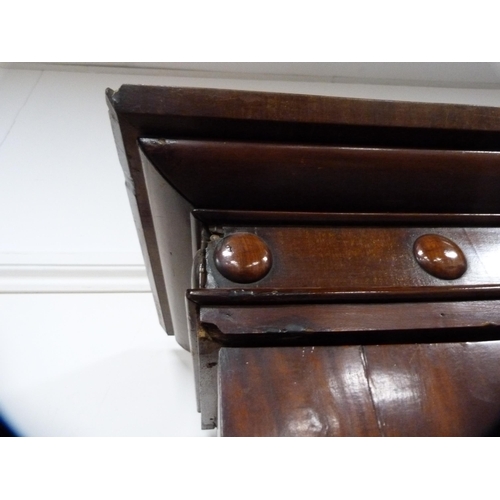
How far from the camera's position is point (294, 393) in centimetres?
25

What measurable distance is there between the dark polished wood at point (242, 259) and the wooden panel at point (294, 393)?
0.18 feet

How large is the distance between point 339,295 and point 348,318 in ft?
0.06

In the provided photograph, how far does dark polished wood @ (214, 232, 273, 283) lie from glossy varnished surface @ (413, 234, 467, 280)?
126mm

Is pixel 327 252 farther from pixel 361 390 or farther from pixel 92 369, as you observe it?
pixel 92 369

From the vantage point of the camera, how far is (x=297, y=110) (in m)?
0.26

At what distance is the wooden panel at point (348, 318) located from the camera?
0.88ft

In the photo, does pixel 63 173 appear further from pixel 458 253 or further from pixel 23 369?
pixel 458 253

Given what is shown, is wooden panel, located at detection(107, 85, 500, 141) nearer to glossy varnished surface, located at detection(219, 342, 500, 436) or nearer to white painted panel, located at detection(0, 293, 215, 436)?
glossy varnished surface, located at detection(219, 342, 500, 436)

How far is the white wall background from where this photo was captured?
2.24ft

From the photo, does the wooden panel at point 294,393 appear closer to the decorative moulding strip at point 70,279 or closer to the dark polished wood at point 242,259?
the dark polished wood at point 242,259

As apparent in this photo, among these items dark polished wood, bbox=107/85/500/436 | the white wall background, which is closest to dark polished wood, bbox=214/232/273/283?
dark polished wood, bbox=107/85/500/436

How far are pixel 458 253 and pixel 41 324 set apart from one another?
77 centimetres

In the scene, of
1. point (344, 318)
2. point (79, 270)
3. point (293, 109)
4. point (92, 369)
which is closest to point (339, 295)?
point (344, 318)

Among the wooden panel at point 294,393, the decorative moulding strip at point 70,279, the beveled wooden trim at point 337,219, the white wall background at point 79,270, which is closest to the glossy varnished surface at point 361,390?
the wooden panel at point 294,393
